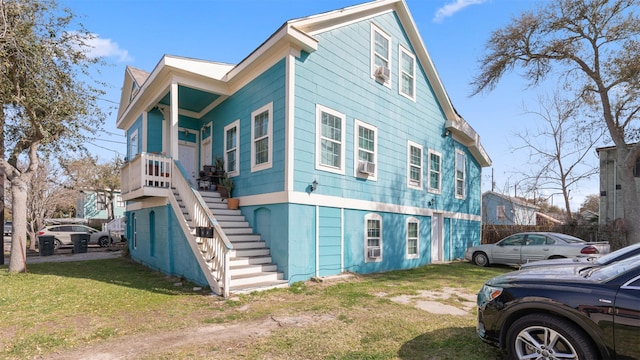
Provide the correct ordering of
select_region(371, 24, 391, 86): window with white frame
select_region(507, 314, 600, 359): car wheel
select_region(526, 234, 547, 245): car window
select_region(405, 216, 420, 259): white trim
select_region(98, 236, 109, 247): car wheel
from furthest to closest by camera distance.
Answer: select_region(98, 236, 109, 247): car wheel, select_region(405, 216, 420, 259): white trim, select_region(526, 234, 547, 245): car window, select_region(371, 24, 391, 86): window with white frame, select_region(507, 314, 600, 359): car wheel

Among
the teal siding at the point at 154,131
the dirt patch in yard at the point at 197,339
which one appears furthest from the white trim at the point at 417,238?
the teal siding at the point at 154,131

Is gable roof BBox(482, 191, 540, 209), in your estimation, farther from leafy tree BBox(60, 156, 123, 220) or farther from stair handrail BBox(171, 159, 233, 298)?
leafy tree BBox(60, 156, 123, 220)

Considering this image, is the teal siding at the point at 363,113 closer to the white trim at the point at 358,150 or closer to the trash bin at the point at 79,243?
the white trim at the point at 358,150

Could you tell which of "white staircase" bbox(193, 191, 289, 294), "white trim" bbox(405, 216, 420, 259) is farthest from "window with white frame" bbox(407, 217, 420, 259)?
"white staircase" bbox(193, 191, 289, 294)

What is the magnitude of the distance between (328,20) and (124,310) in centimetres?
853

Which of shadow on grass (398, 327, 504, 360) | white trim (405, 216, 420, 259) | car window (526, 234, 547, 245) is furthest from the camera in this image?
white trim (405, 216, 420, 259)

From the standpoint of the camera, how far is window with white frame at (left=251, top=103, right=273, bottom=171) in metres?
9.23

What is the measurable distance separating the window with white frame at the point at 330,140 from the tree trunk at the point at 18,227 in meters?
9.45

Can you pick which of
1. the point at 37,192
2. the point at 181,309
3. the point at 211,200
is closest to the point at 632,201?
the point at 211,200

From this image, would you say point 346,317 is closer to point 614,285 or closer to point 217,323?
point 217,323

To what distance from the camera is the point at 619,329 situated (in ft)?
9.53

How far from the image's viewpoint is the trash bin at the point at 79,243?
714 inches

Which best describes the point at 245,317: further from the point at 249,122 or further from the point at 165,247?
the point at 249,122

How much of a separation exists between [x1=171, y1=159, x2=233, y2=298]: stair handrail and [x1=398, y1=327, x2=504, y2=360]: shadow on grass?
159 inches
